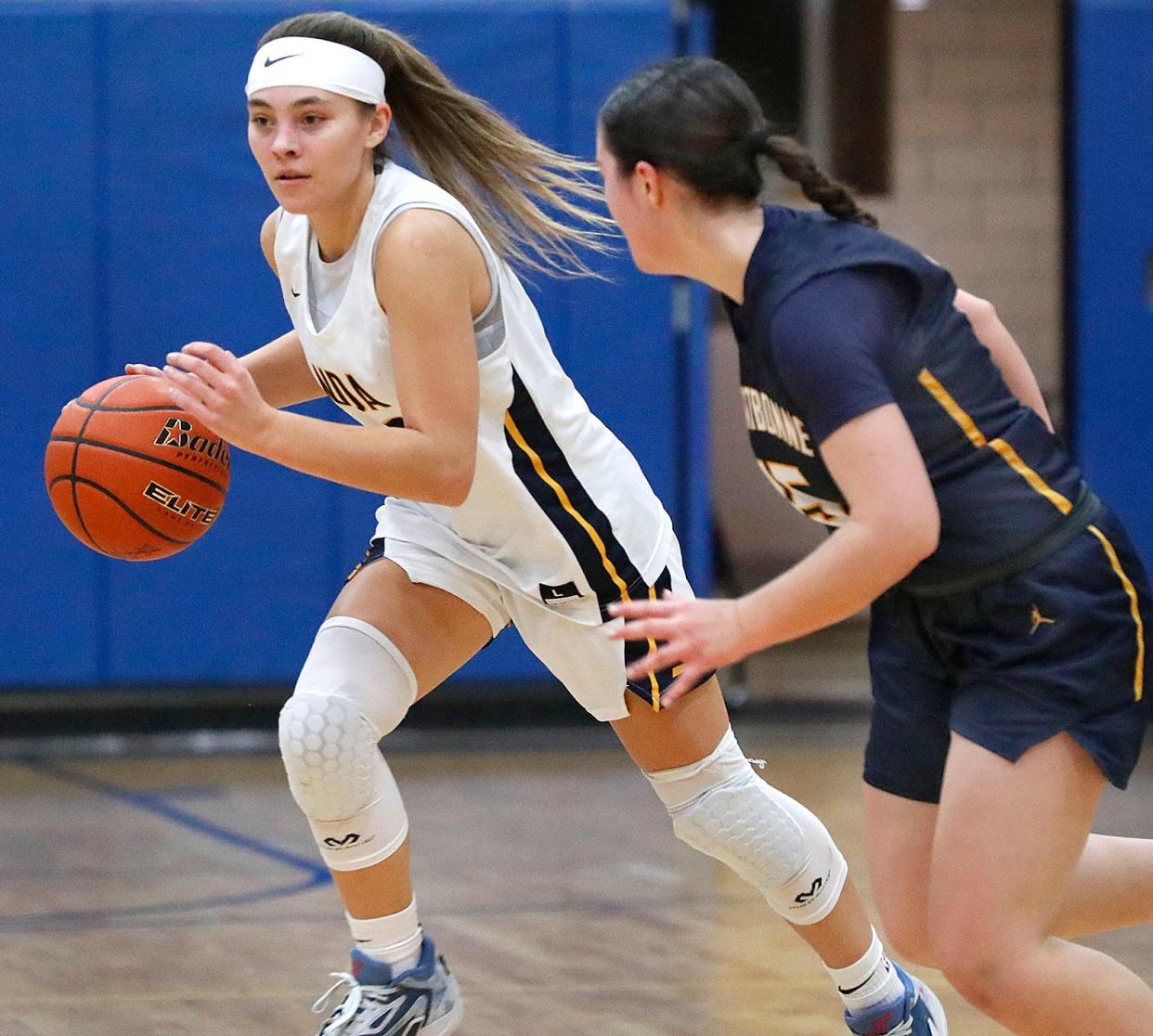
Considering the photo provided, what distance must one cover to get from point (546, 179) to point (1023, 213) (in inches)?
254

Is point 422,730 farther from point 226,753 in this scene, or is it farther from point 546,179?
point 546,179

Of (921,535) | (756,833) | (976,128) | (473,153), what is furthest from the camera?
(976,128)

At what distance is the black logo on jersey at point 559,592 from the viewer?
298 cm

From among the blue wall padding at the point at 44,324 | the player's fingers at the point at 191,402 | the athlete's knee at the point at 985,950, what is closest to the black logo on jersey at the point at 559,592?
the player's fingers at the point at 191,402

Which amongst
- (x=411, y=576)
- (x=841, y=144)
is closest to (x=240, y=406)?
(x=411, y=576)

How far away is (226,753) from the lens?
634cm

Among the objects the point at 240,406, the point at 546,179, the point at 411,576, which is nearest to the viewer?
the point at 240,406

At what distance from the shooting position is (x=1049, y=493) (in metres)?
2.37

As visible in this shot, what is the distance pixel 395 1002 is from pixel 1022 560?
123 cm

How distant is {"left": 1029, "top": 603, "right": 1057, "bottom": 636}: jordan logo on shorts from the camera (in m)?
2.34

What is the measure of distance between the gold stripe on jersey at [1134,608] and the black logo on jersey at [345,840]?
1191mm

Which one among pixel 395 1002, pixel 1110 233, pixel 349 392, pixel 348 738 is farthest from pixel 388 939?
pixel 1110 233

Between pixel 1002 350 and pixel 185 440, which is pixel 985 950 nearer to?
pixel 1002 350

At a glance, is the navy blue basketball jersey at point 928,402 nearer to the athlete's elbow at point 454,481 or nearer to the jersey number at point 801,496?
the jersey number at point 801,496
